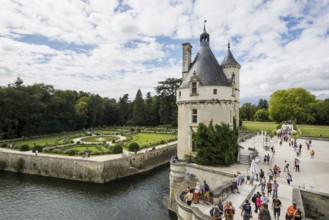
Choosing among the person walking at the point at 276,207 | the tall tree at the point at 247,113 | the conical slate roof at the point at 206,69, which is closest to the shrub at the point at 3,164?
the conical slate roof at the point at 206,69

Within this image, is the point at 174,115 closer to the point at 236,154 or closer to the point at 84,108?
the point at 84,108

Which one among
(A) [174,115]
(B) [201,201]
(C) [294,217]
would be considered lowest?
(B) [201,201]

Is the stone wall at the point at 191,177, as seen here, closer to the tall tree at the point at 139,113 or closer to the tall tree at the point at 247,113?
the tall tree at the point at 139,113

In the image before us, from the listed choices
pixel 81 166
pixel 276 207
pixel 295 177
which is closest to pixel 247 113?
pixel 295 177

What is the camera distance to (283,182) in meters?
15.8

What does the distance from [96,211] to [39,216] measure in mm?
4345

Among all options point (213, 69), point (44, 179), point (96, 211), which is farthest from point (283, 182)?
point (44, 179)

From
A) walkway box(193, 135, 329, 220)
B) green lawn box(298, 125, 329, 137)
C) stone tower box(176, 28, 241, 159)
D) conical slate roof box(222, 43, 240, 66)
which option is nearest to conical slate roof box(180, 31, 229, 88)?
stone tower box(176, 28, 241, 159)

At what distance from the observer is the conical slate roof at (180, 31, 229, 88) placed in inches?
803

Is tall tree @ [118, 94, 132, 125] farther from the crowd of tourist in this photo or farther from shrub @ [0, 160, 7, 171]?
the crowd of tourist

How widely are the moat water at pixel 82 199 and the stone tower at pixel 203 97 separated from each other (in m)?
5.64

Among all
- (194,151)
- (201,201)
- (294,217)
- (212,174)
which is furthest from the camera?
(194,151)

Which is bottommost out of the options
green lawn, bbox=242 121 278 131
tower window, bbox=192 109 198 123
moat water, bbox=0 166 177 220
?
moat water, bbox=0 166 177 220

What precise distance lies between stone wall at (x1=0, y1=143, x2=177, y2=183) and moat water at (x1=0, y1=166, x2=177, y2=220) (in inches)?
35.8
